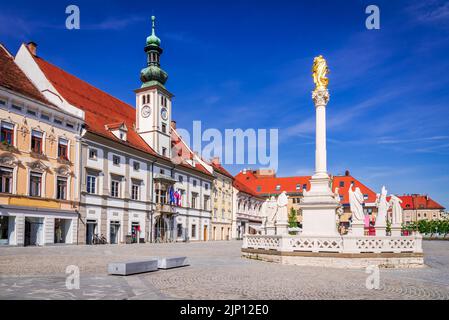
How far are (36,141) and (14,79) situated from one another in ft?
17.1

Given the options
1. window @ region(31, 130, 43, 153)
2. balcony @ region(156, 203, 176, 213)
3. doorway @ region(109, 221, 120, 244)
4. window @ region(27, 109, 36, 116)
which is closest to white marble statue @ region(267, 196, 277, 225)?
window @ region(31, 130, 43, 153)

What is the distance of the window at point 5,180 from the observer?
2753 cm

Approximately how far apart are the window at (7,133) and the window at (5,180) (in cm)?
183

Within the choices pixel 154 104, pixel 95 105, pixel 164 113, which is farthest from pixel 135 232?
pixel 164 113

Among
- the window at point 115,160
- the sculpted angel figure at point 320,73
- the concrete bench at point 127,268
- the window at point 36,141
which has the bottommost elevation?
the concrete bench at point 127,268

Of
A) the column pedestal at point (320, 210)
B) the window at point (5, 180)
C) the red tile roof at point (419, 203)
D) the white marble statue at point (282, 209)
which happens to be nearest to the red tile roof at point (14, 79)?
the window at point (5, 180)

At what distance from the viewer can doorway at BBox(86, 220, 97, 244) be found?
34.8 meters

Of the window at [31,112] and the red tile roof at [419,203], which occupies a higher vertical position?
the window at [31,112]

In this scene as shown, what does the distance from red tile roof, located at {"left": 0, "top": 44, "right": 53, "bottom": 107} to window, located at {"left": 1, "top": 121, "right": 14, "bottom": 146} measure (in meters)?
2.50

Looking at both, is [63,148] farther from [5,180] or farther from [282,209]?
[282,209]

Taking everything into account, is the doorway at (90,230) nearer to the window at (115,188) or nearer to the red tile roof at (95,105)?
the window at (115,188)

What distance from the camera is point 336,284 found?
1023 cm
